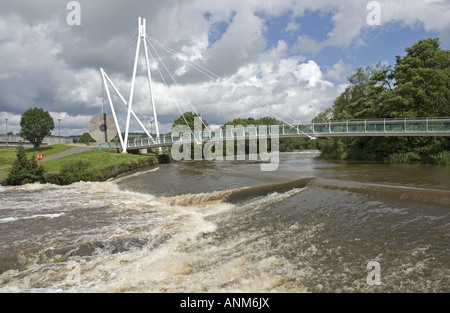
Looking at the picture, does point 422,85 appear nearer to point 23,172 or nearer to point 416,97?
point 416,97

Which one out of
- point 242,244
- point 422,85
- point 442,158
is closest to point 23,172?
point 242,244

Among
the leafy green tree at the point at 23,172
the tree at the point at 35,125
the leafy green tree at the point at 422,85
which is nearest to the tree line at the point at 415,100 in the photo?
the leafy green tree at the point at 422,85

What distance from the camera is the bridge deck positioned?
84.2ft

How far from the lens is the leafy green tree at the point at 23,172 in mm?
22562

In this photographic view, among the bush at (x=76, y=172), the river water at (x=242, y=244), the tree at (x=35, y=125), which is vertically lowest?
the river water at (x=242, y=244)

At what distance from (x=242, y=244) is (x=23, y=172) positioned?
22.0 metres

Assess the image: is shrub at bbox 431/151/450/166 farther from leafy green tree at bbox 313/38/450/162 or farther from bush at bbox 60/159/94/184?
bush at bbox 60/159/94/184

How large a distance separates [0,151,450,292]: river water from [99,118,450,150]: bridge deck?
14523mm

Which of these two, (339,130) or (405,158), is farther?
(339,130)

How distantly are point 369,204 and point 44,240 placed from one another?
11.1m

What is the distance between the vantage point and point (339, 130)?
100 ft

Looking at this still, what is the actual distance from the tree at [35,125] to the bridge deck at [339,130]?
24.4 meters

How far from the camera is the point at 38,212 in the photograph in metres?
13.1

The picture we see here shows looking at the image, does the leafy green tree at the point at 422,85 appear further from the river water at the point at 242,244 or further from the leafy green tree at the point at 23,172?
the leafy green tree at the point at 23,172
